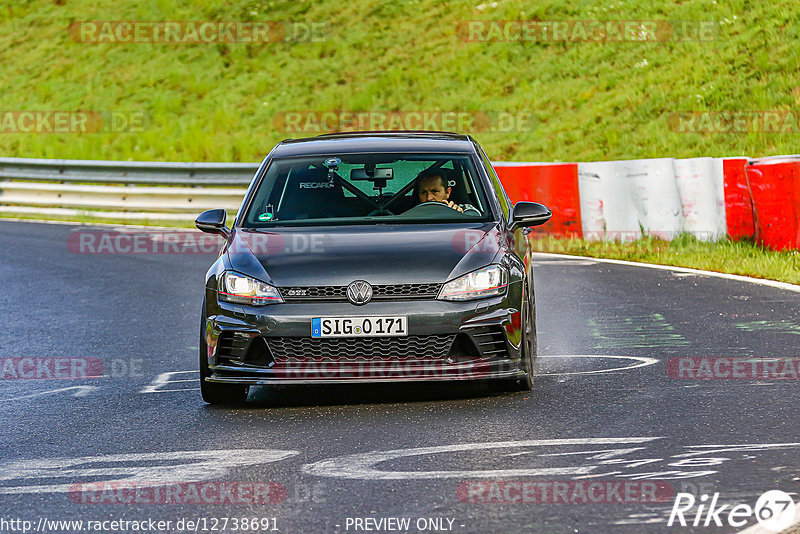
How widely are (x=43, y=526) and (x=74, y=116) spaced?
33.5 metres

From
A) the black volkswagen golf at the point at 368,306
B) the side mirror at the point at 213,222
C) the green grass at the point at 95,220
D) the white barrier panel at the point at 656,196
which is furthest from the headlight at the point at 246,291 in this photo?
the green grass at the point at 95,220

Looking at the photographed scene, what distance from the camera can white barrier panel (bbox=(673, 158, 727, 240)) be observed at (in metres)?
15.3

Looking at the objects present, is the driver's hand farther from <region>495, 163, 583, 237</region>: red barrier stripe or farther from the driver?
<region>495, 163, 583, 237</region>: red barrier stripe

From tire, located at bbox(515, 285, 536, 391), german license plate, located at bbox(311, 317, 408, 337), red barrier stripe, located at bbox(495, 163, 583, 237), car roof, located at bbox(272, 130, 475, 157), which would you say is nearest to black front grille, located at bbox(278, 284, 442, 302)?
german license plate, located at bbox(311, 317, 408, 337)

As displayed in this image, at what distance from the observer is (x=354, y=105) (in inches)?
1309

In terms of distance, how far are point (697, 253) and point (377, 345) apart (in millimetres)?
8908

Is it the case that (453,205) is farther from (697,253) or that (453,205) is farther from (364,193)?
(697,253)

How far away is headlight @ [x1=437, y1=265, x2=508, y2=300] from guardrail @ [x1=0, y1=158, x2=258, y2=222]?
14.2 metres

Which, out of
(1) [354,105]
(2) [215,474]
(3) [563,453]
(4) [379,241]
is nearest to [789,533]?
(3) [563,453]

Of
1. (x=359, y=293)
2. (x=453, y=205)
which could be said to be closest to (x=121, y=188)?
(x=453, y=205)

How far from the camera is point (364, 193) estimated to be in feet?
27.3

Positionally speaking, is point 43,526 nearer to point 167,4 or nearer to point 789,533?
point 789,533

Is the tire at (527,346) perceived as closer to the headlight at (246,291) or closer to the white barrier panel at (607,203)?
the headlight at (246,291)

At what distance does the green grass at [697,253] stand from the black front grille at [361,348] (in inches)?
268
